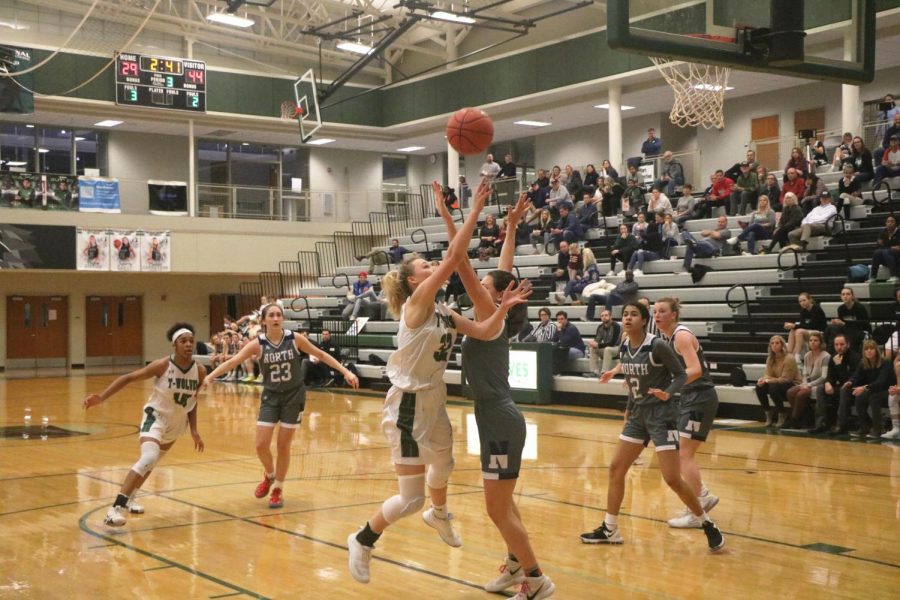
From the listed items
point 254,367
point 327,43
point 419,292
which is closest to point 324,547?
point 419,292

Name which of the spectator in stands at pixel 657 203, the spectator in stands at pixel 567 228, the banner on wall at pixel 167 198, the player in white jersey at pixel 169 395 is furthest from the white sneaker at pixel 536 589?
the banner on wall at pixel 167 198

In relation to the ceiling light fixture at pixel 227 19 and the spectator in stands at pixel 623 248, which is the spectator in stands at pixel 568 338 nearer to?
the spectator in stands at pixel 623 248

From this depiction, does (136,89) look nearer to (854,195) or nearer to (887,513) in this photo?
(854,195)

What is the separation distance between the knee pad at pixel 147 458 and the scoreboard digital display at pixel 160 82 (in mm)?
18786

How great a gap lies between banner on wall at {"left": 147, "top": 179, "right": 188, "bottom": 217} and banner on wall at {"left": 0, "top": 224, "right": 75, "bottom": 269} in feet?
Answer: 8.28

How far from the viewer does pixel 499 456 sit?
513cm

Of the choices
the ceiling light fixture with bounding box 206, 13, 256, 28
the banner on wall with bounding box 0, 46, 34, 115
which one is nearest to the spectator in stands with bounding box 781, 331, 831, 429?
the ceiling light fixture with bounding box 206, 13, 256, 28

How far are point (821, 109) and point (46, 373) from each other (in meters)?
21.4

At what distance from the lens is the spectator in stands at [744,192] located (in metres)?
18.7

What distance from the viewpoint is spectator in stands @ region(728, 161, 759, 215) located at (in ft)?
61.2

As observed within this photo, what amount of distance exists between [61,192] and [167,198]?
112 inches

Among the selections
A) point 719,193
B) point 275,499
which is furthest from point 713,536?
point 719,193

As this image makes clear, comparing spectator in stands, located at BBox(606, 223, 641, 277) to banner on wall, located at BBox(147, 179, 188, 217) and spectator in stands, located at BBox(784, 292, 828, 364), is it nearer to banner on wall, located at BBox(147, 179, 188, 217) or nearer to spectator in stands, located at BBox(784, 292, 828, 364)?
spectator in stands, located at BBox(784, 292, 828, 364)

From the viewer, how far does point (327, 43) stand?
29.7 metres
